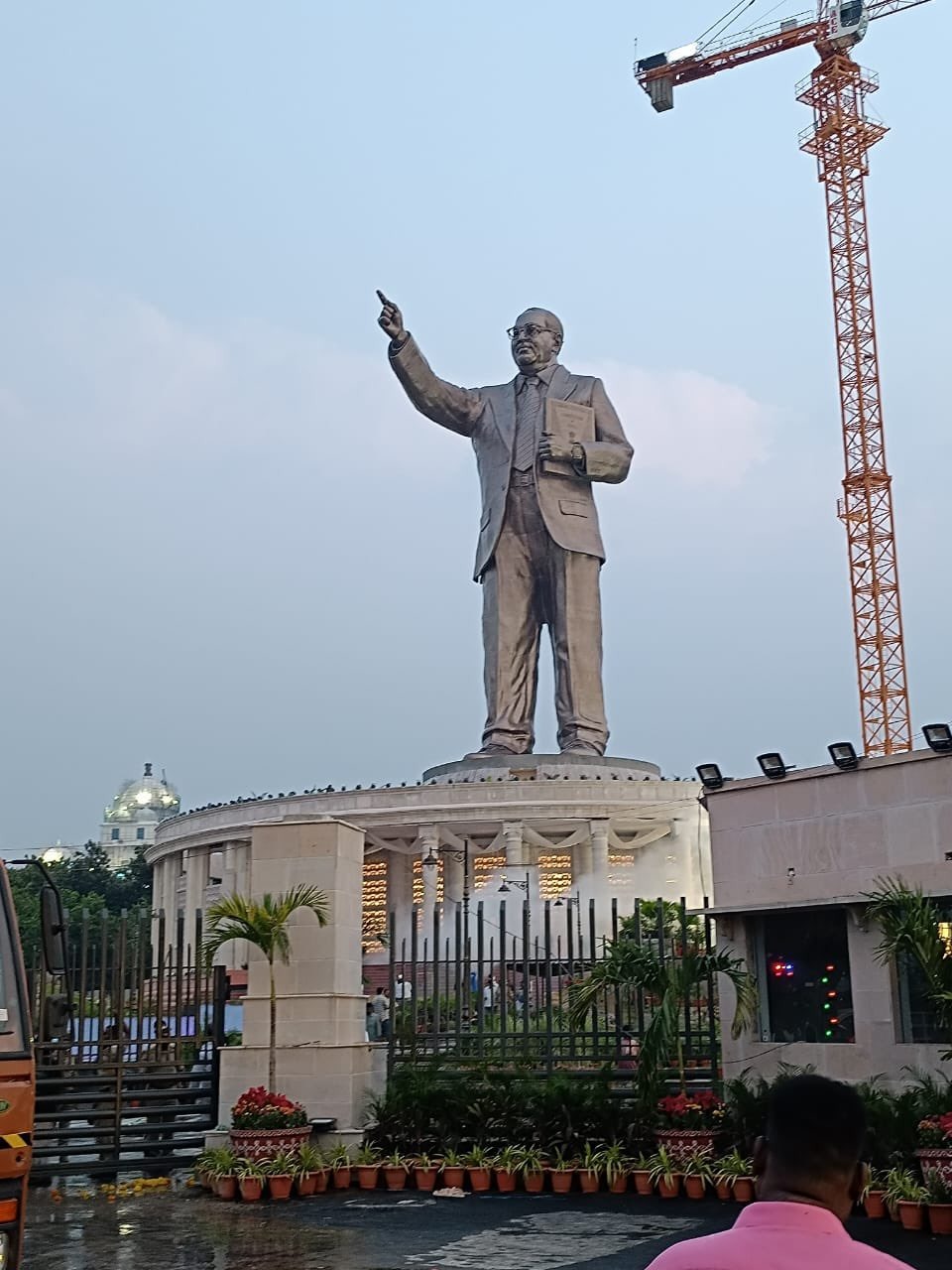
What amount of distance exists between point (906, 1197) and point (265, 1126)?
5.76 metres

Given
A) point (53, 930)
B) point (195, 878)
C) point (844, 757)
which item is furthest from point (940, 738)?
point (195, 878)

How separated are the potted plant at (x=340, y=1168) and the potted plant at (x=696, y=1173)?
10.6ft

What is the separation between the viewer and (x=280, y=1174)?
13.4m

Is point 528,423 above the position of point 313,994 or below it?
above

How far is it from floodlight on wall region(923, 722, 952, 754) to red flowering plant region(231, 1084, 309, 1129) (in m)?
6.76

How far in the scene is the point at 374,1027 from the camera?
1966cm

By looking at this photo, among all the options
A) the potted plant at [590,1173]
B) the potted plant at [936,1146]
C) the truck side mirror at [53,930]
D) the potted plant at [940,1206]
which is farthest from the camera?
the potted plant at [590,1173]

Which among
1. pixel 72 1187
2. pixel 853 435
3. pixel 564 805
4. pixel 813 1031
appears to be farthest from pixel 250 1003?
pixel 853 435

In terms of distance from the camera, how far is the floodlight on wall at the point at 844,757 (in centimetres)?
1369

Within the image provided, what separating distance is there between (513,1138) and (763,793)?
13.4ft

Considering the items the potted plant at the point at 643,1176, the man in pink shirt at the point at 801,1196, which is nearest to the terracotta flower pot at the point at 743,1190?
the potted plant at the point at 643,1176

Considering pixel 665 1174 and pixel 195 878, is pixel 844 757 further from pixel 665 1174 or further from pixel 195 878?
pixel 195 878

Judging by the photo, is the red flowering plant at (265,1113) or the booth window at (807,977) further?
the red flowering plant at (265,1113)

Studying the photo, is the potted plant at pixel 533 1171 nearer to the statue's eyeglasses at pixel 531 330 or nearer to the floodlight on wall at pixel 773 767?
the floodlight on wall at pixel 773 767
